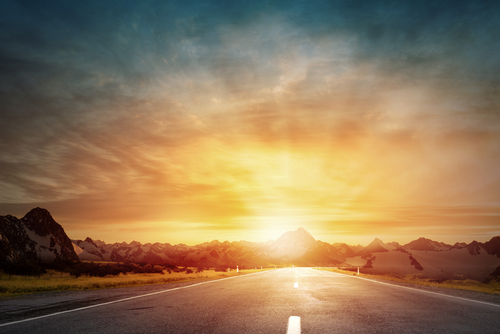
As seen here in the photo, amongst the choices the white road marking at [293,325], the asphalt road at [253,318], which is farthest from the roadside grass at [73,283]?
the white road marking at [293,325]

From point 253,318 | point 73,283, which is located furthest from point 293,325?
point 73,283

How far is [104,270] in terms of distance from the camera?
38.7 m

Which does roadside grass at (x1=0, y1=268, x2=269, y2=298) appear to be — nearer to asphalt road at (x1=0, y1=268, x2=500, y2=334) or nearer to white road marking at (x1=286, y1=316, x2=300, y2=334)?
asphalt road at (x1=0, y1=268, x2=500, y2=334)

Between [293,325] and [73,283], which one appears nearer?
[293,325]

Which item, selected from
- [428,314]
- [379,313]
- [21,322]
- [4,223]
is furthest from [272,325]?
[4,223]

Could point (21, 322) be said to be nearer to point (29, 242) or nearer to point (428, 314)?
point (428, 314)

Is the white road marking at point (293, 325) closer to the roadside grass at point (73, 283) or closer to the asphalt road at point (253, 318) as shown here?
the asphalt road at point (253, 318)

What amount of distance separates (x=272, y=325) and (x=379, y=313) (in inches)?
121

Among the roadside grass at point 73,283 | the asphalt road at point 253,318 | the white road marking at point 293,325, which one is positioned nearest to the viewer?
the white road marking at point 293,325

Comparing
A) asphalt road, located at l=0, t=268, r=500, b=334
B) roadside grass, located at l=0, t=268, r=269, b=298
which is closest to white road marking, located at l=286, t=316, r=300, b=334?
asphalt road, located at l=0, t=268, r=500, b=334

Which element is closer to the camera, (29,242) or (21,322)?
(21,322)

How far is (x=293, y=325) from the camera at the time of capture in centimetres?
580

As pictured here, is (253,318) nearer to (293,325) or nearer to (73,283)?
(293,325)

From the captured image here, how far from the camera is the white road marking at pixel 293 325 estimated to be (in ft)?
17.4
